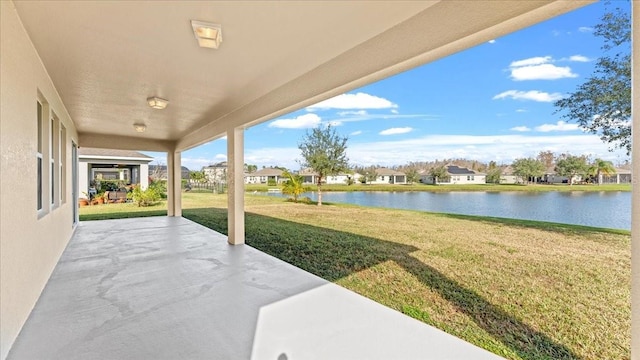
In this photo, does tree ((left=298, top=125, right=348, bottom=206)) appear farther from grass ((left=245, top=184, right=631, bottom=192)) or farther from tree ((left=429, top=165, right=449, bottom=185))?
tree ((left=429, top=165, right=449, bottom=185))

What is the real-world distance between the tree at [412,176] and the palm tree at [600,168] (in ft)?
25.6

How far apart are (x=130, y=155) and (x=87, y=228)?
8.44 meters

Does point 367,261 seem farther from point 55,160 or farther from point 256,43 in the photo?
point 55,160

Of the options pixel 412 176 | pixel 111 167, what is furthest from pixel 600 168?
pixel 111 167

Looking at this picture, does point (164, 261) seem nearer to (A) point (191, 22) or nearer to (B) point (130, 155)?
(A) point (191, 22)

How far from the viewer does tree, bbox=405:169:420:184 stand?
14.6 m

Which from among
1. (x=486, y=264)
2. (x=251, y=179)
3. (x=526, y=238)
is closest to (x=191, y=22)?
(x=486, y=264)

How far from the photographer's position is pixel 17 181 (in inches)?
91.9

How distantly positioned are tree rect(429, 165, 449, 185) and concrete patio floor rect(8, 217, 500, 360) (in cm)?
1066

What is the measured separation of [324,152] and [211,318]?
12.2 m

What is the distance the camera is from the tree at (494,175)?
10547 millimetres

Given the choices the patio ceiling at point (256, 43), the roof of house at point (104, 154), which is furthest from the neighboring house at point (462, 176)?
the roof of house at point (104, 154)

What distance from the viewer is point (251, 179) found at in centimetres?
2511

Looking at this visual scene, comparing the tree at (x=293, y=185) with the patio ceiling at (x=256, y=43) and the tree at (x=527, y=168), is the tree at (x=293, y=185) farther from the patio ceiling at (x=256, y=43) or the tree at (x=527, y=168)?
the patio ceiling at (x=256, y=43)
